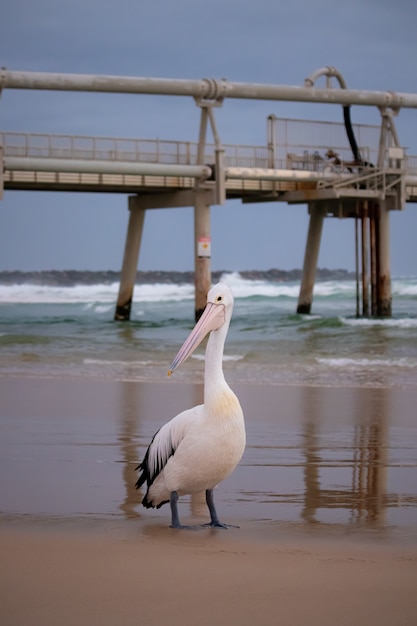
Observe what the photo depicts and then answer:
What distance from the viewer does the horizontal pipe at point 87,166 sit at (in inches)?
1016

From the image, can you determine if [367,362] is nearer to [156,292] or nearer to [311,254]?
[311,254]

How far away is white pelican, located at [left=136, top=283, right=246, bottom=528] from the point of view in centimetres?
606

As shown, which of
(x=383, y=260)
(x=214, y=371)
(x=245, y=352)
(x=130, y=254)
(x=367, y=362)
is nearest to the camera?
(x=214, y=371)

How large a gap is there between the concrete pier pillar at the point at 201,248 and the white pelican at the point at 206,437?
74.7 ft

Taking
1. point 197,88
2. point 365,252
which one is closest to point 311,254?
point 365,252

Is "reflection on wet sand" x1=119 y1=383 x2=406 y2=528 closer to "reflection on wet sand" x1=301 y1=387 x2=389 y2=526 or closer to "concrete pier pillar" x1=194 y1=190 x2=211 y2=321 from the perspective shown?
"reflection on wet sand" x1=301 y1=387 x2=389 y2=526

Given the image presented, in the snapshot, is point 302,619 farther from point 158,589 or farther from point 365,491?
point 365,491

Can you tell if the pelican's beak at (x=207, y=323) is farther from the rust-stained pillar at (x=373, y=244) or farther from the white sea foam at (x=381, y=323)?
the rust-stained pillar at (x=373, y=244)

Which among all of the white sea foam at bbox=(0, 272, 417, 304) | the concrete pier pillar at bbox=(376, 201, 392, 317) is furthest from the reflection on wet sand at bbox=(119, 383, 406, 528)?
the white sea foam at bbox=(0, 272, 417, 304)

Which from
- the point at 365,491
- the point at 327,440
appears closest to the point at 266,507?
the point at 365,491

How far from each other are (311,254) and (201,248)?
7.63m

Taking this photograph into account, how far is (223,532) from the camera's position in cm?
599

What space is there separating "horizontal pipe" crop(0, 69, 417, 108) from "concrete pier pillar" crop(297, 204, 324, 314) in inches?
196

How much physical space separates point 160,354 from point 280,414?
9.73m
